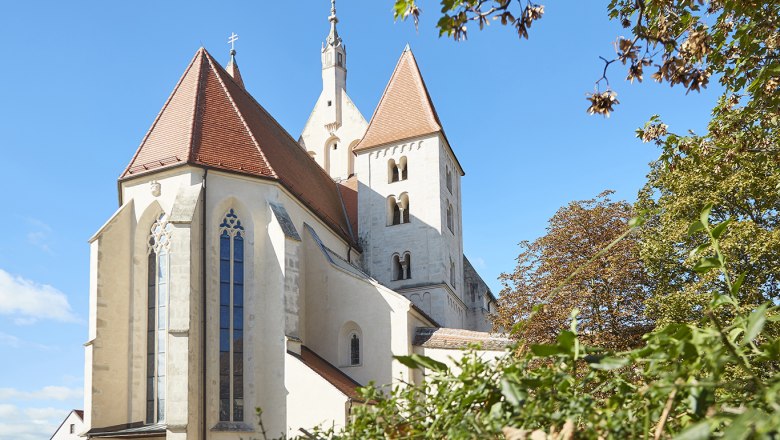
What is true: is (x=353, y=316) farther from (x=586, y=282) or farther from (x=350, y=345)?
(x=586, y=282)

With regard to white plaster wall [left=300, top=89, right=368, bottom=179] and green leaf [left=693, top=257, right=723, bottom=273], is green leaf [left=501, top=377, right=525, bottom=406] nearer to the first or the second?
green leaf [left=693, top=257, right=723, bottom=273]

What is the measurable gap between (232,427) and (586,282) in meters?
10.6

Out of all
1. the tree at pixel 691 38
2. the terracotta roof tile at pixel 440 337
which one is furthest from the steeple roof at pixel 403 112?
the tree at pixel 691 38

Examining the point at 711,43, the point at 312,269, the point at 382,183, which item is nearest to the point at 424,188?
the point at 382,183

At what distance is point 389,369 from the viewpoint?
82.0 ft

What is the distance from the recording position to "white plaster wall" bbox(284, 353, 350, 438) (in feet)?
70.0

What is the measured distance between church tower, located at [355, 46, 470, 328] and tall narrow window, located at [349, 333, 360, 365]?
5153mm

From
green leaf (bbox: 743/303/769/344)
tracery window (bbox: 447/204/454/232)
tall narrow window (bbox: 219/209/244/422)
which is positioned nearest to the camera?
green leaf (bbox: 743/303/769/344)

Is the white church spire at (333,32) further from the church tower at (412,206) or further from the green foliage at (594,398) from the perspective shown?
the green foliage at (594,398)

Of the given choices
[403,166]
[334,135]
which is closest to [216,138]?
[403,166]

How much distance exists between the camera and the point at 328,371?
23.7 metres

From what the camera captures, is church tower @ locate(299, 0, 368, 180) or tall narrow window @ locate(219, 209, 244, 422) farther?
church tower @ locate(299, 0, 368, 180)

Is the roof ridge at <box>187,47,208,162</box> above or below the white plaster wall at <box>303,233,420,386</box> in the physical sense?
above

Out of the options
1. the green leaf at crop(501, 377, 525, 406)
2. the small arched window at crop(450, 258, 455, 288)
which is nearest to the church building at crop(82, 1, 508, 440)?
the small arched window at crop(450, 258, 455, 288)
